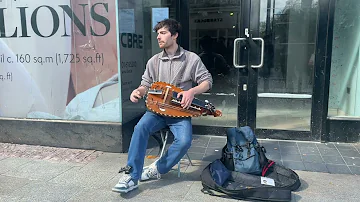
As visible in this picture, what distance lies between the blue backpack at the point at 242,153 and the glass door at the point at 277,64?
4.55 ft

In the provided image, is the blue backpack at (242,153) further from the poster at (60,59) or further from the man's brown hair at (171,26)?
the poster at (60,59)

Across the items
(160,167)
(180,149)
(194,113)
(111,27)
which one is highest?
(111,27)

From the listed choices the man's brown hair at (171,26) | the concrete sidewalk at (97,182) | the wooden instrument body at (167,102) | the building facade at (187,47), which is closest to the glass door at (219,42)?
the building facade at (187,47)

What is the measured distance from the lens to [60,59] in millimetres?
4305

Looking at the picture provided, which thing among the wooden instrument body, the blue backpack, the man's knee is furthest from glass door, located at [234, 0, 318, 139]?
the man's knee

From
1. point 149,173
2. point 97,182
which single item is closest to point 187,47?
point 149,173

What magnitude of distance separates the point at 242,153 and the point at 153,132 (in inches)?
36.2

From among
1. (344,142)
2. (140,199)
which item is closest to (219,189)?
(140,199)

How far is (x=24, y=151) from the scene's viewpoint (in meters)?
4.35

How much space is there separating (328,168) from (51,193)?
2966 millimetres

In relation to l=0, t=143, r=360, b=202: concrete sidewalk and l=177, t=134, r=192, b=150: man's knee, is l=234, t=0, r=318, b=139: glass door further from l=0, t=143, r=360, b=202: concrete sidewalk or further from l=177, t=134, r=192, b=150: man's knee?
l=177, t=134, r=192, b=150: man's knee

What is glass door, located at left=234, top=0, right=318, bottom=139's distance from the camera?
434 cm

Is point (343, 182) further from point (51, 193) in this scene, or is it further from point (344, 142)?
point (51, 193)

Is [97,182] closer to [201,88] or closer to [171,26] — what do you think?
[201,88]
